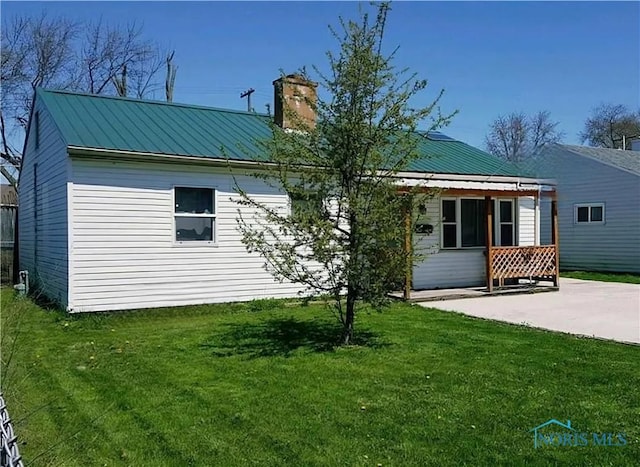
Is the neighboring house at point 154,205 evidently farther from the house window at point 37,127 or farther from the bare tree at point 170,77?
the bare tree at point 170,77

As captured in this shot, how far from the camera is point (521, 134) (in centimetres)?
389

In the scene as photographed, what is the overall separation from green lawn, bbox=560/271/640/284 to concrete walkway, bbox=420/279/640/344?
2505mm

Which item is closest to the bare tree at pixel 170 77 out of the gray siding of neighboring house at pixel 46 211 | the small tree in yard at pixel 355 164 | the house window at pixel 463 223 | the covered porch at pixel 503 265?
the gray siding of neighboring house at pixel 46 211

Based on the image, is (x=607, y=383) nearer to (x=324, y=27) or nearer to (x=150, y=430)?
(x=150, y=430)

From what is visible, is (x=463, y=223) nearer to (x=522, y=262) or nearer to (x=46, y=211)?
(x=522, y=262)

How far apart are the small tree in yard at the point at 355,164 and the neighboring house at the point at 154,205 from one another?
145cm

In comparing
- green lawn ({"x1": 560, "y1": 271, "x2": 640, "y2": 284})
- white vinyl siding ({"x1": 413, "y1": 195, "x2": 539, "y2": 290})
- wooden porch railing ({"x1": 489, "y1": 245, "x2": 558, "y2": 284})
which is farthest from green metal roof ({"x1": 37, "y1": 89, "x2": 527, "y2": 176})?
green lawn ({"x1": 560, "y1": 271, "x2": 640, "y2": 284})

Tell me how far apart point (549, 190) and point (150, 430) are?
11.4 feet

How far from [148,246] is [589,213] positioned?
1572 cm

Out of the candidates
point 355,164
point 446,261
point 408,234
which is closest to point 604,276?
point 446,261

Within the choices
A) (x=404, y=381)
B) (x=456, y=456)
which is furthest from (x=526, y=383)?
(x=456, y=456)

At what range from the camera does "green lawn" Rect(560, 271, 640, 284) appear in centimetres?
1629

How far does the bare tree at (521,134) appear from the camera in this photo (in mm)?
3502

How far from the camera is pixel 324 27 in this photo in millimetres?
6938
